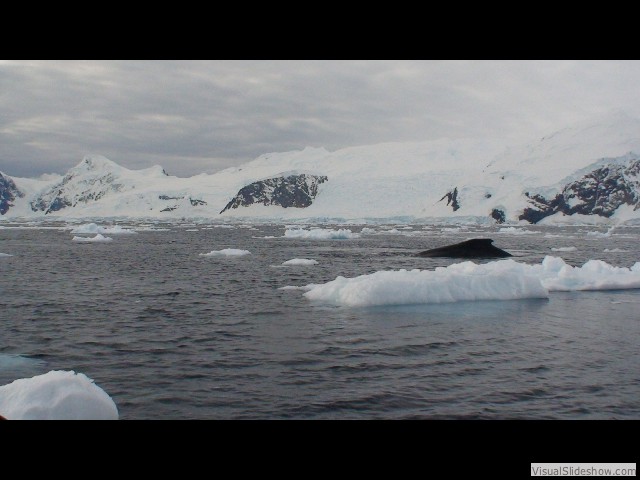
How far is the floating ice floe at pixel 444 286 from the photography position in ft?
55.1

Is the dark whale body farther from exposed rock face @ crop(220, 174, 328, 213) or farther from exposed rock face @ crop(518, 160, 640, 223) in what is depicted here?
exposed rock face @ crop(220, 174, 328, 213)

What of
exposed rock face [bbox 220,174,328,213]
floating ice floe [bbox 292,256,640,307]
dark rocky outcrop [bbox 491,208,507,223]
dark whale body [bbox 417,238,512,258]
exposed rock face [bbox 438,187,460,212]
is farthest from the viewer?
exposed rock face [bbox 220,174,328,213]

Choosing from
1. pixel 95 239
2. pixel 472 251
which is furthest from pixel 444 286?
pixel 95 239

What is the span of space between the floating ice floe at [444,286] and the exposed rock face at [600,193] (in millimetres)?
98144

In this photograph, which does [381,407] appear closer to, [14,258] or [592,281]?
[592,281]

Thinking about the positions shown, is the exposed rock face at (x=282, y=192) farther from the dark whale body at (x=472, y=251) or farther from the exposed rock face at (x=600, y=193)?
the dark whale body at (x=472, y=251)

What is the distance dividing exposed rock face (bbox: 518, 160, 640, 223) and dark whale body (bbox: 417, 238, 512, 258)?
278ft

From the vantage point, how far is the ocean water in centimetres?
836

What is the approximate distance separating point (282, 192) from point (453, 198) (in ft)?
246

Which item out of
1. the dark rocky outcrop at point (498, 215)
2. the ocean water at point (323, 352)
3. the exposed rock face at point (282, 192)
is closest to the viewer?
the ocean water at point (323, 352)

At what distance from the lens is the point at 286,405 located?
27.0ft

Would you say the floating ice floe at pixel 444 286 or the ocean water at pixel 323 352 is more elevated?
the floating ice floe at pixel 444 286

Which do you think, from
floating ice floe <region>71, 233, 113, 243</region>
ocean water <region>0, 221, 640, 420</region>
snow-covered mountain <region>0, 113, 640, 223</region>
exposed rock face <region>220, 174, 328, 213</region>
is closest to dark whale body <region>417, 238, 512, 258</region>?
ocean water <region>0, 221, 640, 420</region>

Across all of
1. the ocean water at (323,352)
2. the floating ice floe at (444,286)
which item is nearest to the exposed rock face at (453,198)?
the floating ice floe at (444,286)
